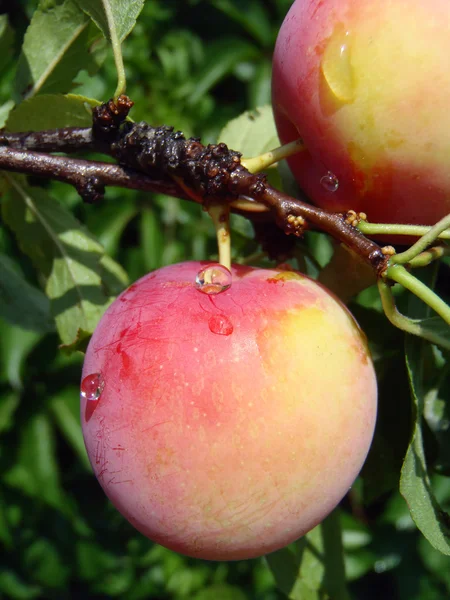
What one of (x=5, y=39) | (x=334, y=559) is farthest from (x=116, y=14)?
(x=334, y=559)

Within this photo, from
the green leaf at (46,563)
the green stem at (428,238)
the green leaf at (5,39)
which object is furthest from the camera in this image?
the green leaf at (46,563)

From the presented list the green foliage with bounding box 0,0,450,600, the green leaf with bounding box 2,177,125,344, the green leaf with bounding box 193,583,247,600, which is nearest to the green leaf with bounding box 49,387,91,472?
the green foliage with bounding box 0,0,450,600

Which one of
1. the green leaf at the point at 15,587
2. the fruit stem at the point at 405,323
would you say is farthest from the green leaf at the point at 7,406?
the fruit stem at the point at 405,323

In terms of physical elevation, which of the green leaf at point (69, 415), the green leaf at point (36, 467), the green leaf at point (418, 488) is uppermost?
the green leaf at point (418, 488)

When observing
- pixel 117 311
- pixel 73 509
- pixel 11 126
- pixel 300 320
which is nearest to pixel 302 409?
pixel 300 320

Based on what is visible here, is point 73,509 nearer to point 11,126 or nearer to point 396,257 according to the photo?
point 11,126

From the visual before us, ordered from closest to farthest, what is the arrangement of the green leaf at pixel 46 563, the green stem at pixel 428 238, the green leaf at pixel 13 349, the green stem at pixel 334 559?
1. the green stem at pixel 428 238
2. the green stem at pixel 334 559
3. the green leaf at pixel 13 349
4. the green leaf at pixel 46 563

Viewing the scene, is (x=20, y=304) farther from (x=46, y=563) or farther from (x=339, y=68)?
(x=46, y=563)

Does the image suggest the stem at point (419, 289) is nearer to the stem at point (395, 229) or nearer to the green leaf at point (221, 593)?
the stem at point (395, 229)
